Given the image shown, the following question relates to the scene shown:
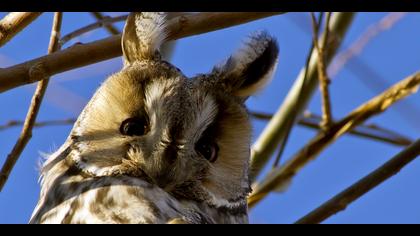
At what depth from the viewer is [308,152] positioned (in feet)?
14.6

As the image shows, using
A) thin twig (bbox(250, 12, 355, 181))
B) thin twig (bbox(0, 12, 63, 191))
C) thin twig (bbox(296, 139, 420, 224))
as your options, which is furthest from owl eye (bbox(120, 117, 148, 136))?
thin twig (bbox(250, 12, 355, 181))

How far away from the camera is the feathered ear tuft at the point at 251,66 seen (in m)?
4.00

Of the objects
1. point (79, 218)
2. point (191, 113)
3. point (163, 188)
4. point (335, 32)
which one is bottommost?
point (79, 218)

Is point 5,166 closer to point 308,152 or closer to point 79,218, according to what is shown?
point 79,218

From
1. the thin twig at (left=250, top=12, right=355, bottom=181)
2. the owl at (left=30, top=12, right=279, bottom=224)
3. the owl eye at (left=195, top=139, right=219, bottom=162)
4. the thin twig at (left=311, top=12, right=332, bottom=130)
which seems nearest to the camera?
the owl at (left=30, top=12, right=279, bottom=224)

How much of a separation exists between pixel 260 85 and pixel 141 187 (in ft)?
3.72

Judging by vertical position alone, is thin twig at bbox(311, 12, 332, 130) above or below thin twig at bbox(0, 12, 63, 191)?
above

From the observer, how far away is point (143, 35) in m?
3.65

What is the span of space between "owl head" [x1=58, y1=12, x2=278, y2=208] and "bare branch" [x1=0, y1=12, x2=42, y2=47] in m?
0.48

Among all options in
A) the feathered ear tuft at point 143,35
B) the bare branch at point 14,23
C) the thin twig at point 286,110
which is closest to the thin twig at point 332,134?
the thin twig at point 286,110

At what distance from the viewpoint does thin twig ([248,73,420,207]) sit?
4.34 m

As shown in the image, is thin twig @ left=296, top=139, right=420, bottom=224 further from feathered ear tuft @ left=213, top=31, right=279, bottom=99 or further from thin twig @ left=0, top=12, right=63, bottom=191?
thin twig @ left=0, top=12, right=63, bottom=191

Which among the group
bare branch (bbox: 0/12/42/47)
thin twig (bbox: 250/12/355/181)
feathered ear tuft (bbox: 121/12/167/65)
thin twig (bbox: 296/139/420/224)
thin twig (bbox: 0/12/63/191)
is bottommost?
thin twig (bbox: 296/139/420/224)

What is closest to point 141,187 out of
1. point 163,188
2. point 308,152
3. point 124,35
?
point 163,188
